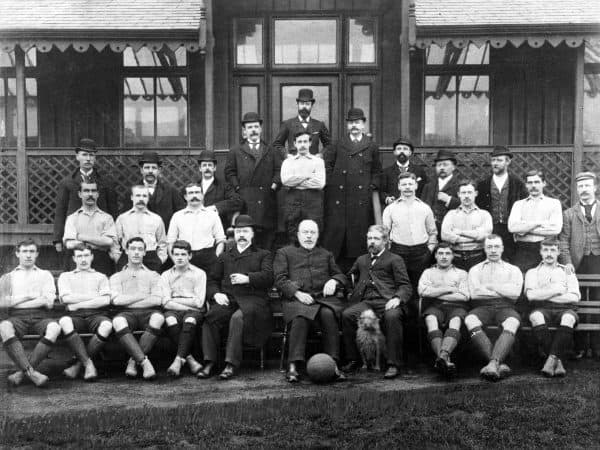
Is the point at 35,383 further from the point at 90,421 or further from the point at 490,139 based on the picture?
the point at 490,139

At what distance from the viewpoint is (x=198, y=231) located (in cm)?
838

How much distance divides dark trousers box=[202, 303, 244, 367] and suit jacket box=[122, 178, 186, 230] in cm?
171

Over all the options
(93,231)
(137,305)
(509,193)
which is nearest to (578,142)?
(509,193)

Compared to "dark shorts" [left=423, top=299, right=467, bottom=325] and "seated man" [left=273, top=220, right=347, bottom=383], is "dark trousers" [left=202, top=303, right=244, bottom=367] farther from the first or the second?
"dark shorts" [left=423, top=299, right=467, bottom=325]

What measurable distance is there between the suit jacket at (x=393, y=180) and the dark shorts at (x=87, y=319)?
12.2ft

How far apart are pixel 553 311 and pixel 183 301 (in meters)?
4.01

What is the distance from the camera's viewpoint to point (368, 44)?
462 inches

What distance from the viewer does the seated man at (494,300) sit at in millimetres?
7324

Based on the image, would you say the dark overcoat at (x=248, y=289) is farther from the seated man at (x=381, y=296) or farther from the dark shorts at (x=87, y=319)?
the dark shorts at (x=87, y=319)

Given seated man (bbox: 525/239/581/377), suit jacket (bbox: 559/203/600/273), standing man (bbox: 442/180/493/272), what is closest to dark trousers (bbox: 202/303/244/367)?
standing man (bbox: 442/180/493/272)

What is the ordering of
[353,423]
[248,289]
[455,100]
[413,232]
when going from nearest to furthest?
1. [353,423]
2. [248,289]
3. [413,232]
4. [455,100]

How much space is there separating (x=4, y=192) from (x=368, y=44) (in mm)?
6130

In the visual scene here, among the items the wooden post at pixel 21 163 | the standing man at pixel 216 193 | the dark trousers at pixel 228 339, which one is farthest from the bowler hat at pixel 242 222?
the wooden post at pixel 21 163

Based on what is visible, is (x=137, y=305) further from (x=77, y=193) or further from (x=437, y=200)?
(x=437, y=200)
